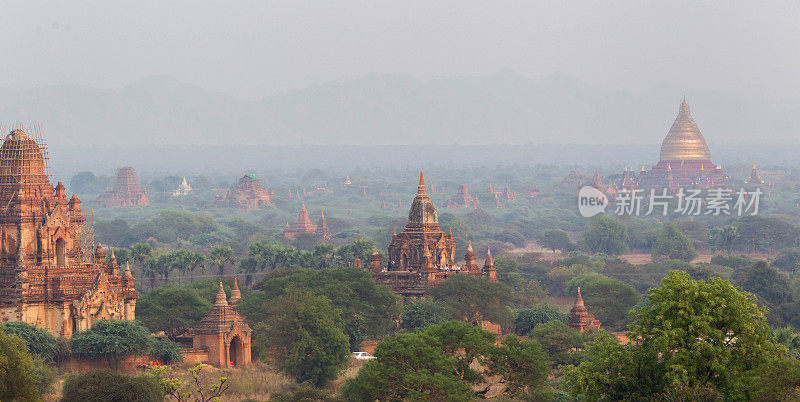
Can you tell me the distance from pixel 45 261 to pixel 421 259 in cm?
2384

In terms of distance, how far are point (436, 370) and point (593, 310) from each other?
3095cm

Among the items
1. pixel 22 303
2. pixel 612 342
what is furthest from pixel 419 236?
pixel 612 342

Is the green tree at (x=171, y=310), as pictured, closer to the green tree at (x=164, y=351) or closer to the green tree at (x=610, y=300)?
the green tree at (x=164, y=351)

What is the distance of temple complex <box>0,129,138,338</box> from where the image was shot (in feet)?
206

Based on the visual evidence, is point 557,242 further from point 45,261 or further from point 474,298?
point 45,261

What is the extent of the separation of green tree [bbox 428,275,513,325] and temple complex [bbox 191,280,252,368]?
12735 mm

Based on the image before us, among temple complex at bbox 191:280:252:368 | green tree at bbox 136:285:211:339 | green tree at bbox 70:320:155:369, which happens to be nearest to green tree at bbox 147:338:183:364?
green tree at bbox 70:320:155:369

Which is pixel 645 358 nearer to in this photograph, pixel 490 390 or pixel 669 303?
pixel 669 303

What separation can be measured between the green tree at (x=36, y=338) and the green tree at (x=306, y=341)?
350 inches

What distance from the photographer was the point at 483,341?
50.5 m

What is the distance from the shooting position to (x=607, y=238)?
463ft

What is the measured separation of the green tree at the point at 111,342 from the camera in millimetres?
59188

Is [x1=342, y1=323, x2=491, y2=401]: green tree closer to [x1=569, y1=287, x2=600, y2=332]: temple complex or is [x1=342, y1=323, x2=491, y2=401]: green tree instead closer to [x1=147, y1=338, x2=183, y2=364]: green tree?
[x1=147, y1=338, x2=183, y2=364]: green tree

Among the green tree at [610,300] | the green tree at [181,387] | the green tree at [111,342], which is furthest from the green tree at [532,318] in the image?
the green tree at [181,387]
